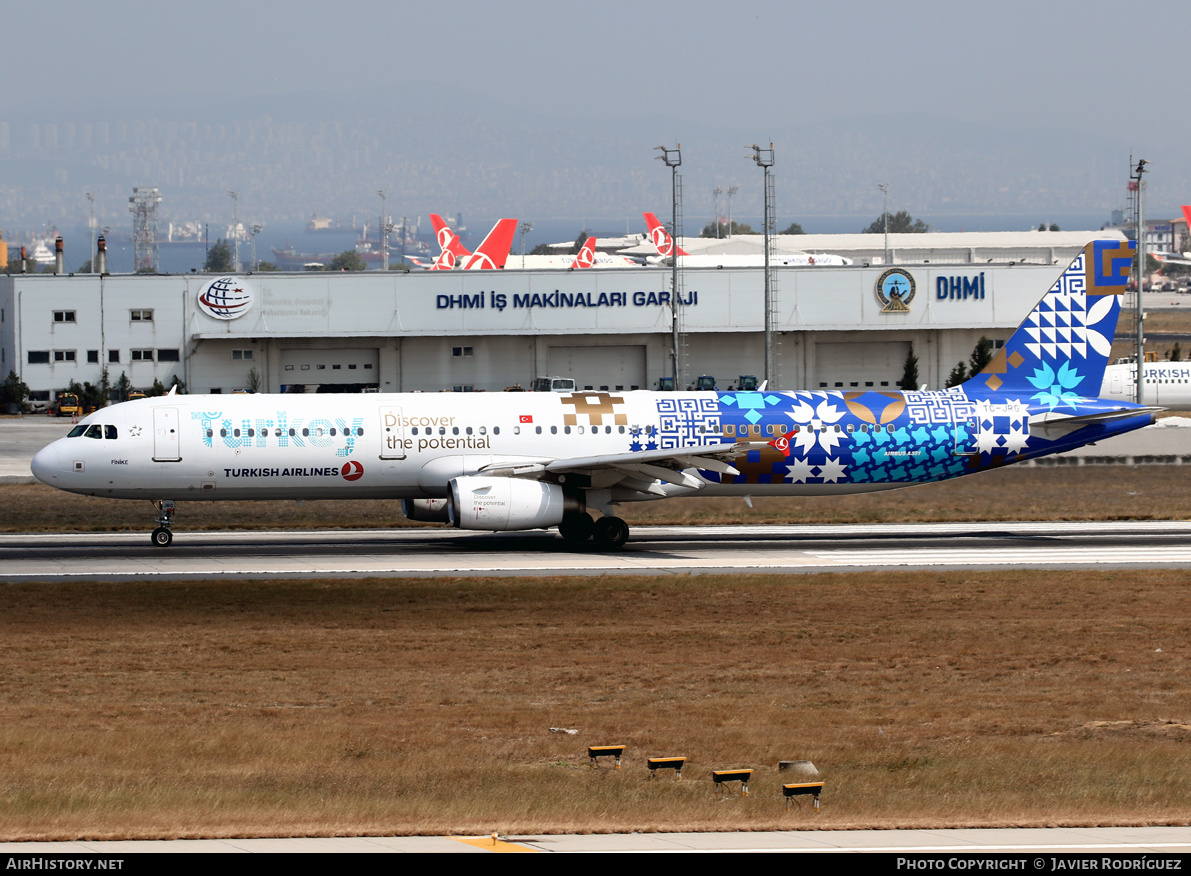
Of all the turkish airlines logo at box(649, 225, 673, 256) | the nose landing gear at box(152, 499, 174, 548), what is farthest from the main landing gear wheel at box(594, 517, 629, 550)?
the turkish airlines logo at box(649, 225, 673, 256)

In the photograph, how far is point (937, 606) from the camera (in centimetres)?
3114

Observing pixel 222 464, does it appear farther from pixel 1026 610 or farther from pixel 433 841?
pixel 433 841

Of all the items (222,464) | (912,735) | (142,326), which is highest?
(142,326)

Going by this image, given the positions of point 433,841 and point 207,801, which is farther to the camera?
point 207,801

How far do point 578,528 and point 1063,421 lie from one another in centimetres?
1540

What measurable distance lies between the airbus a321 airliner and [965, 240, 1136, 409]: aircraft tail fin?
0.63 m

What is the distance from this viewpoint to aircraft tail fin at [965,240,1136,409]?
43.7 meters

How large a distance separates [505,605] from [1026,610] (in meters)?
11.7

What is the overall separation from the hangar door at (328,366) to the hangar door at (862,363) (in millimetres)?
31428

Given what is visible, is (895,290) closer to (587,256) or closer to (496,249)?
(587,256)

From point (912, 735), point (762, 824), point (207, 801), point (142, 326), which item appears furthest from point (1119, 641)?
point (142, 326)

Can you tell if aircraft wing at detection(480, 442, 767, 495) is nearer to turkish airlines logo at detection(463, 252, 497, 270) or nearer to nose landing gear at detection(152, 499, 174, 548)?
nose landing gear at detection(152, 499, 174, 548)

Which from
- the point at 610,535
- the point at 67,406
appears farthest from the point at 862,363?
the point at 610,535

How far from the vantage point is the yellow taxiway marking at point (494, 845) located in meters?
11.4
